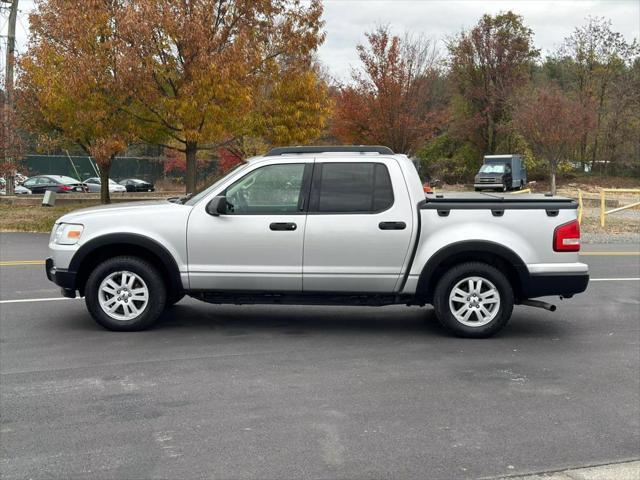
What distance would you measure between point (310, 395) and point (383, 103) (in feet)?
89.9

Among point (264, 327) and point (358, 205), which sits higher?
point (358, 205)

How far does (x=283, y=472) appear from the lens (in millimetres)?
4199

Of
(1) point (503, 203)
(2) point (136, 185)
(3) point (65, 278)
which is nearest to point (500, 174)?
(2) point (136, 185)

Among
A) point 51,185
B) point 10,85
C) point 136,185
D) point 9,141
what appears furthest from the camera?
point 136,185

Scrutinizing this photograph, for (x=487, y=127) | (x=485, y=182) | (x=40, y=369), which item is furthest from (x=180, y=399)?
(x=487, y=127)

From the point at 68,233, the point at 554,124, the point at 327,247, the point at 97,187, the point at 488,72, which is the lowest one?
the point at 327,247

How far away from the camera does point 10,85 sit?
92.6 ft

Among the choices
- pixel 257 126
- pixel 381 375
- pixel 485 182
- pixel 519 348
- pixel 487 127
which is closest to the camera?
pixel 381 375

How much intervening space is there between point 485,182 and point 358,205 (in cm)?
3871

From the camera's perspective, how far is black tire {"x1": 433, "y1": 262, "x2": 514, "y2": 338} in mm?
7297

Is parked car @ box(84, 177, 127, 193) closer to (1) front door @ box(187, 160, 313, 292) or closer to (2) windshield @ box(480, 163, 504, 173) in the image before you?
(2) windshield @ box(480, 163, 504, 173)

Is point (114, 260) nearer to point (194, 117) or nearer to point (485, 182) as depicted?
point (194, 117)

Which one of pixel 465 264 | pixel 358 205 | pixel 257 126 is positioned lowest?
pixel 465 264

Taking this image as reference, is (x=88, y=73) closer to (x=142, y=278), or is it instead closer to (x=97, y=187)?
(x=142, y=278)
